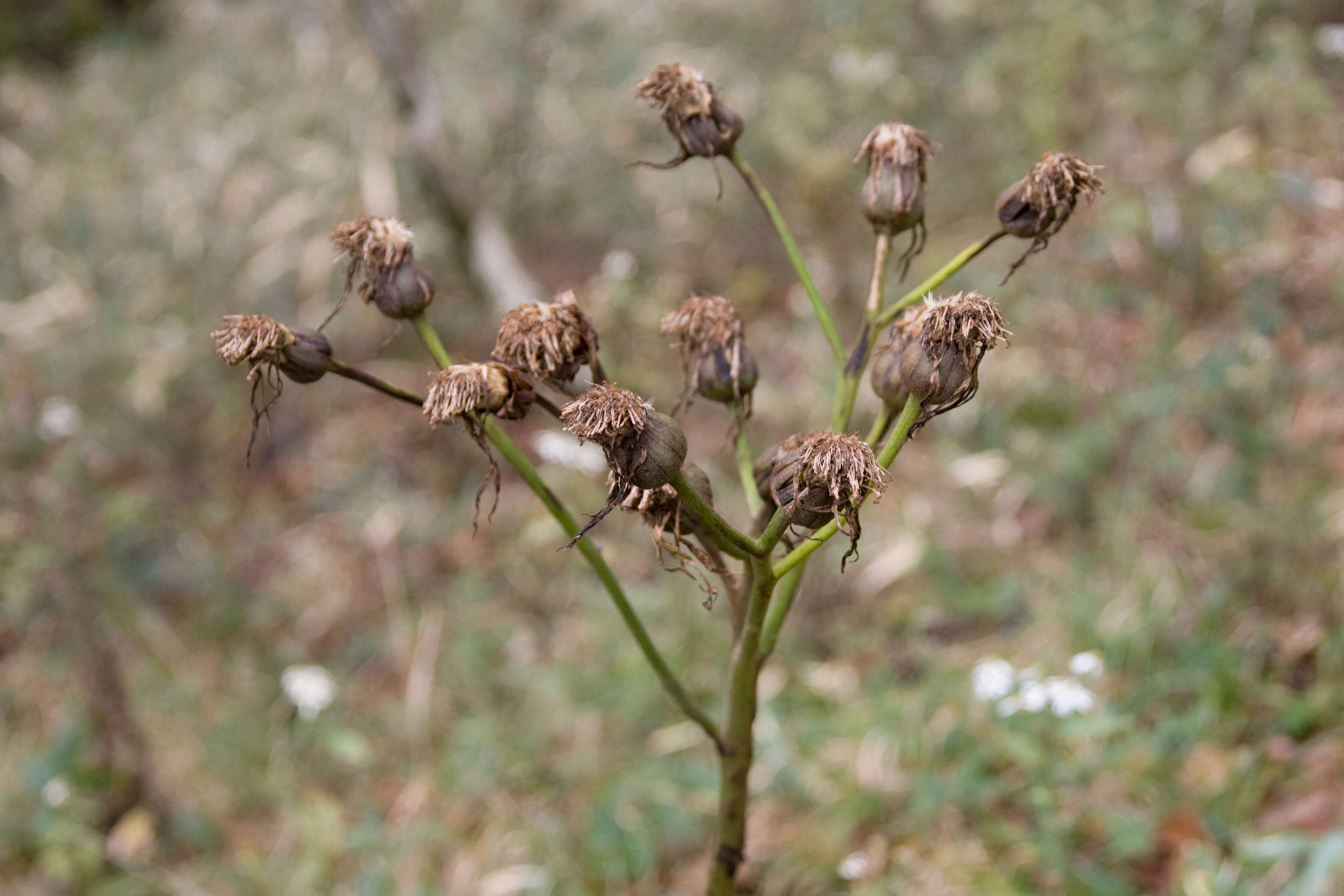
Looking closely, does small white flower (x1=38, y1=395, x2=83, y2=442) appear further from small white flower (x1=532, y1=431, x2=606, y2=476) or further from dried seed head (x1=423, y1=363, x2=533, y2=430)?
dried seed head (x1=423, y1=363, x2=533, y2=430)

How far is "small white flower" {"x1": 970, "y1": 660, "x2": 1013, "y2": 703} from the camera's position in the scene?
75.2 inches

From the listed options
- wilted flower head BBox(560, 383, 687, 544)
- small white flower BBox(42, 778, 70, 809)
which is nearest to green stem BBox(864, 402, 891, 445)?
wilted flower head BBox(560, 383, 687, 544)

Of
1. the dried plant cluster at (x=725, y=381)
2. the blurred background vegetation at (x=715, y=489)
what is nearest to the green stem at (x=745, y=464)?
the dried plant cluster at (x=725, y=381)

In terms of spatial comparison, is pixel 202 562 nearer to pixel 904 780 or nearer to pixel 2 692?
pixel 2 692

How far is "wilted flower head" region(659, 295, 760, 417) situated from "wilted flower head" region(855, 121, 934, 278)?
20cm

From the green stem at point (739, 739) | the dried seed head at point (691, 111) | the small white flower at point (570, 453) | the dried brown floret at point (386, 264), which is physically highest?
the small white flower at point (570, 453)

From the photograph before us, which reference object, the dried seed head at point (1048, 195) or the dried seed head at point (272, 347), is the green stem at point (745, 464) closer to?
the dried seed head at point (1048, 195)

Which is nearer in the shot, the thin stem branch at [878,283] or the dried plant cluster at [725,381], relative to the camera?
the dried plant cluster at [725,381]

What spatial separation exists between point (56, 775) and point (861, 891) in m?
2.34

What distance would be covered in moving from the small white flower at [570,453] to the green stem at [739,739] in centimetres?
134

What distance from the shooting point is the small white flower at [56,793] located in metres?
2.78

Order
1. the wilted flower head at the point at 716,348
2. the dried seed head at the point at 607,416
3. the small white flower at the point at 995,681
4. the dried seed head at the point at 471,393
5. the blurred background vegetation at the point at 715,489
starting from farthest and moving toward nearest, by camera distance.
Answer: the blurred background vegetation at the point at 715,489 < the small white flower at the point at 995,681 < the wilted flower head at the point at 716,348 < the dried seed head at the point at 471,393 < the dried seed head at the point at 607,416

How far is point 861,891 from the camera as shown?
2029mm

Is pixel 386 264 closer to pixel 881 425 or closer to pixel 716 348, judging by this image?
pixel 716 348
